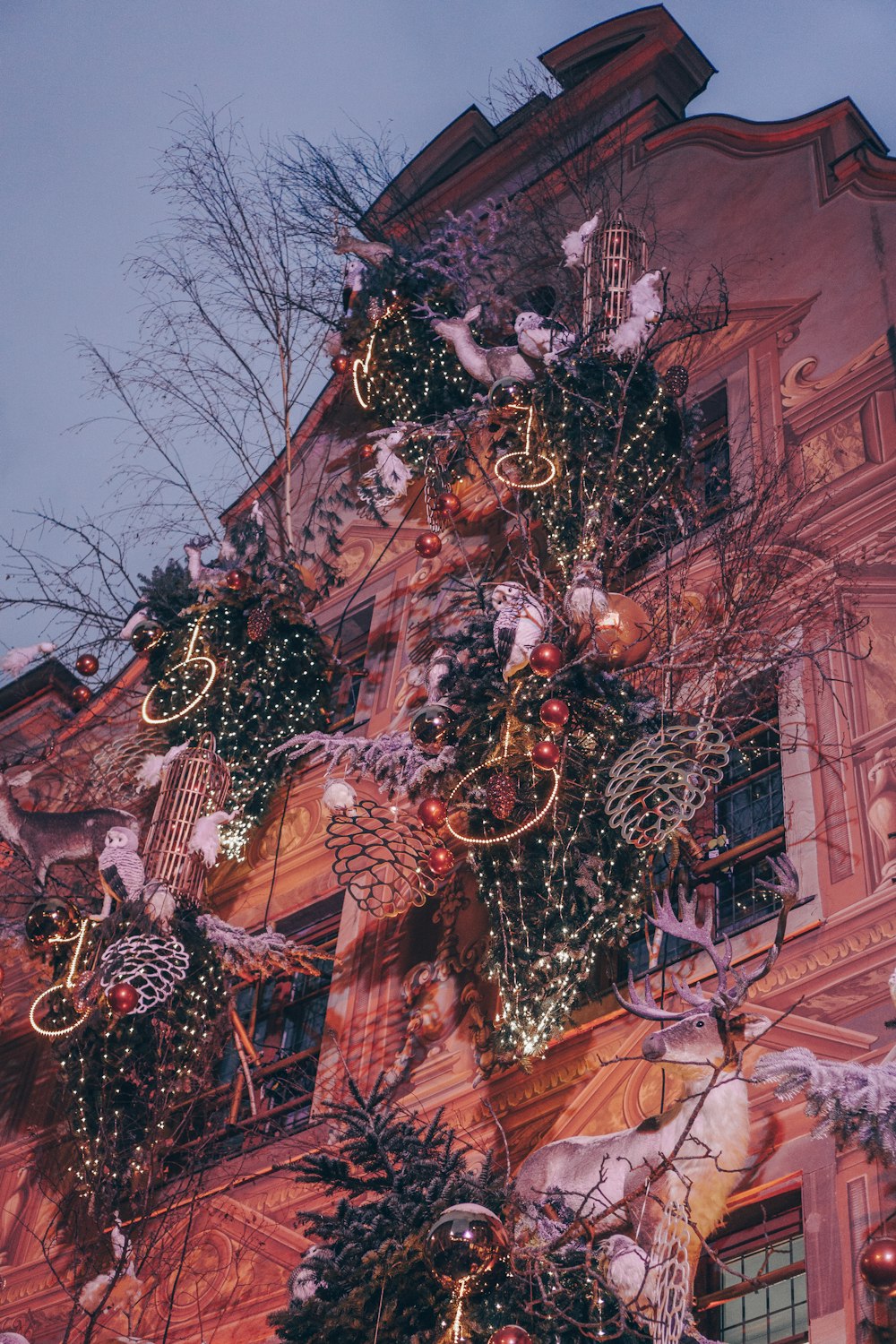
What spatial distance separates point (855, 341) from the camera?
11.2 meters

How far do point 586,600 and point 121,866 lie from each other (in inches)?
131

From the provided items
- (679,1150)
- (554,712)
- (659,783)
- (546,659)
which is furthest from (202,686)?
(679,1150)

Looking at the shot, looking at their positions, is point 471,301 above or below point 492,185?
below

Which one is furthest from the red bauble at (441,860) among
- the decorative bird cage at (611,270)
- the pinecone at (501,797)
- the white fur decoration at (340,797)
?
the decorative bird cage at (611,270)

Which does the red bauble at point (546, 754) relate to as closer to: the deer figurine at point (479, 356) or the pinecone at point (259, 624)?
the deer figurine at point (479, 356)

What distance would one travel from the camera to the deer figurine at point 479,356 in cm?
1191

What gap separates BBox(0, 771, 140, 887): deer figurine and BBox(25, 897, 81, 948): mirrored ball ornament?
1.95ft

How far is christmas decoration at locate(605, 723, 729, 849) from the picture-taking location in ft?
29.4

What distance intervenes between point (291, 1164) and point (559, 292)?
273 inches

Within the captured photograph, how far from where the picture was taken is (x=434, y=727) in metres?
10.2

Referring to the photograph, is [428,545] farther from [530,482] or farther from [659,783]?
[659,783]

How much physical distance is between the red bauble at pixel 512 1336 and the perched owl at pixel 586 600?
3682 millimetres

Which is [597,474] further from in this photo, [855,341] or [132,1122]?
[132,1122]

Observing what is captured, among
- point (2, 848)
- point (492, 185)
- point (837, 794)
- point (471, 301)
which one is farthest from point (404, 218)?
point (837, 794)
